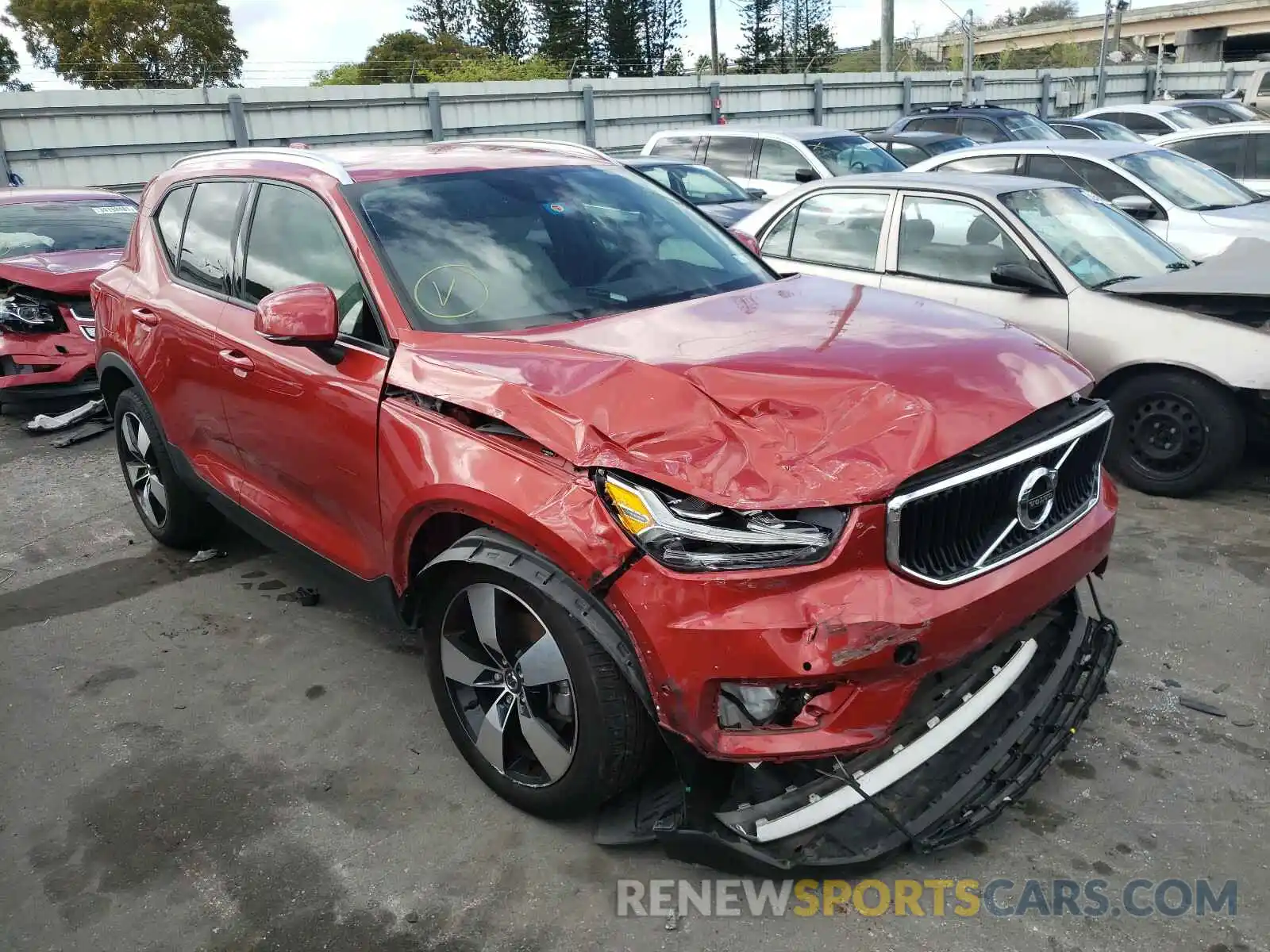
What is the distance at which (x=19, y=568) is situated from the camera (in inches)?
201

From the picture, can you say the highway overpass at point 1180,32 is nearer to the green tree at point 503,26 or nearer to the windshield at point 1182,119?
the green tree at point 503,26

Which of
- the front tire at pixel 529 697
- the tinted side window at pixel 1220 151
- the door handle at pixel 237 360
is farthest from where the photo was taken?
the tinted side window at pixel 1220 151

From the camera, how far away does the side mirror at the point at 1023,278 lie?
532 cm

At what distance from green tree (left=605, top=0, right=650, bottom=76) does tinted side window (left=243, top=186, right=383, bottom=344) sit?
5661cm

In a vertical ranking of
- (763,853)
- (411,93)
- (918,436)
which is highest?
(411,93)

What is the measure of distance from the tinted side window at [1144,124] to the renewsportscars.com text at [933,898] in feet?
52.3

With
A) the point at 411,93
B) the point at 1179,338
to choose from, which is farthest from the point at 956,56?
the point at 1179,338

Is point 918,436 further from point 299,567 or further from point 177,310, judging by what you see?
point 177,310

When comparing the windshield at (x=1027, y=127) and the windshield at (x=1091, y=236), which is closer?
the windshield at (x=1091, y=236)

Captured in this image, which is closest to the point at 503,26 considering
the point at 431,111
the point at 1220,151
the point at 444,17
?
the point at 444,17

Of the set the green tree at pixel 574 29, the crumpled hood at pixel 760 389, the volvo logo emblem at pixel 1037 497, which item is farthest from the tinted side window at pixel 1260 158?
the green tree at pixel 574 29

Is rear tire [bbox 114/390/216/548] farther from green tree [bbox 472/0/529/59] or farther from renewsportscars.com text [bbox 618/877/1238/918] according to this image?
green tree [bbox 472/0/529/59]

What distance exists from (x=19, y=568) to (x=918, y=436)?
469cm

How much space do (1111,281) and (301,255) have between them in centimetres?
422
